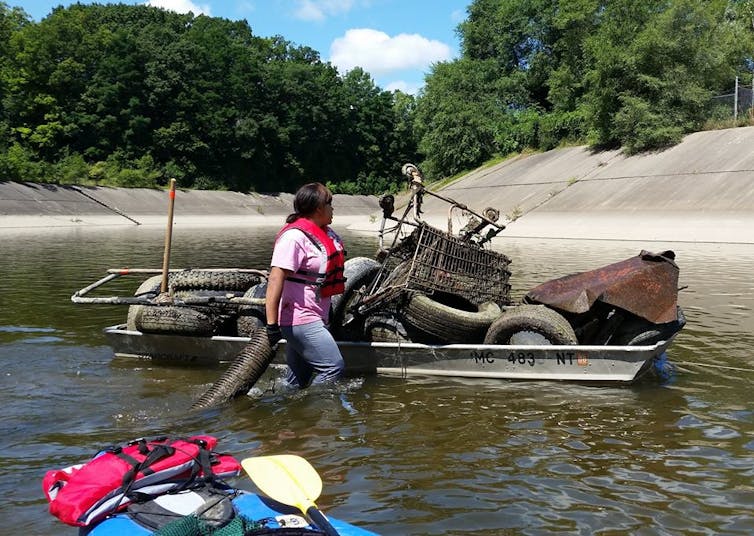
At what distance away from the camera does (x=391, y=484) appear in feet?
17.8

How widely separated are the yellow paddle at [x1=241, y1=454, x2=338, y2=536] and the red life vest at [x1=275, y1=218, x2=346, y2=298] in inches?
107

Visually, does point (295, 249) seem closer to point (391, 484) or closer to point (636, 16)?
point (391, 484)

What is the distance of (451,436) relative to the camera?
6.50 m

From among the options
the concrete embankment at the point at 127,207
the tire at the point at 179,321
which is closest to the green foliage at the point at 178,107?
the concrete embankment at the point at 127,207

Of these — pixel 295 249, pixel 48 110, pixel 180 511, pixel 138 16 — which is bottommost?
pixel 180 511

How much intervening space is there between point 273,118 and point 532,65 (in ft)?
111

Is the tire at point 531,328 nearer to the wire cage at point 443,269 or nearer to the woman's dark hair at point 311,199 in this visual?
the wire cage at point 443,269

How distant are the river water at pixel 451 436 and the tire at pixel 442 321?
64 cm

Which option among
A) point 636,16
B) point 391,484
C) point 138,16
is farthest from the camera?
point 138,16

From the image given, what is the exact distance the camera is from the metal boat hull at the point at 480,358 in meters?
7.96

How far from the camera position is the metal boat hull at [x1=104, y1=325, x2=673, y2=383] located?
314 inches

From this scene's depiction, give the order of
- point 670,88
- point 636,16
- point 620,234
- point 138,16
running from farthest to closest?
1. point 138,16
2. point 636,16
3. point 670,88
4. point 620,234

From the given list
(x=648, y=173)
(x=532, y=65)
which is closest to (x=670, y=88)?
(x=648, y=173)

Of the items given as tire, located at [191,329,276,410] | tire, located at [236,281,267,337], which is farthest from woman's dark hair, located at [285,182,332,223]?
tire, located at [236,281,267,337]
